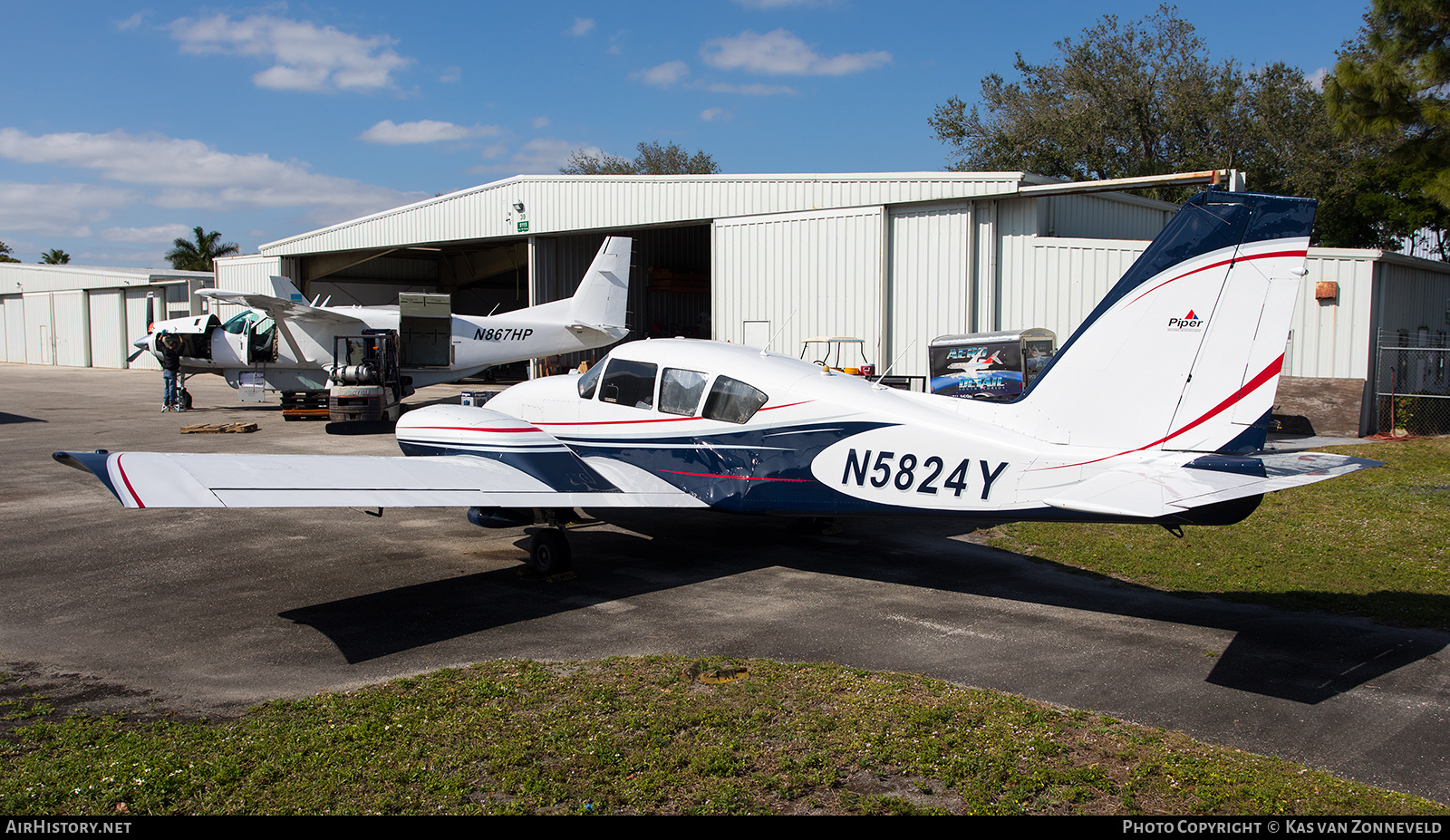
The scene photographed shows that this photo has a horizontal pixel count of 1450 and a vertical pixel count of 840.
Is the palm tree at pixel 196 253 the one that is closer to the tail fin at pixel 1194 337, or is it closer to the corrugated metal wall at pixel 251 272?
the corrugated metal wall at pixel 251 272

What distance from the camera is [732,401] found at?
8.30 m

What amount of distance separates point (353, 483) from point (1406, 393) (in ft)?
70.3

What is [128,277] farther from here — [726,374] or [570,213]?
[726,374]

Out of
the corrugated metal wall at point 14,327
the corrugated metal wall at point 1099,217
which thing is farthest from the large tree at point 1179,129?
the corrugated metal wall at point 14,327

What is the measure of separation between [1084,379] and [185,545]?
9184 mm

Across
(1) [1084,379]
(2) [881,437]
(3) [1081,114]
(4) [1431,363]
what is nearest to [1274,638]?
(1) [1084,379]

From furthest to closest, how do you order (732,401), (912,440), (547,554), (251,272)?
(251,272) → (547,554) → (732,401) → (912,440)

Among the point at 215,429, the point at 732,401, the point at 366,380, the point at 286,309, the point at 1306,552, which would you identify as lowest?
the point at 1306,552

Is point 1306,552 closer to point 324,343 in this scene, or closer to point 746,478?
point 746,478

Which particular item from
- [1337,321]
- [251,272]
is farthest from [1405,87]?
[251,272]

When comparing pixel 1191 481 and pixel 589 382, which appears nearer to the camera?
pixel 1191 481

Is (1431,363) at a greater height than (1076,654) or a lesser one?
greater

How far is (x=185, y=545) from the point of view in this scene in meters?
9.44

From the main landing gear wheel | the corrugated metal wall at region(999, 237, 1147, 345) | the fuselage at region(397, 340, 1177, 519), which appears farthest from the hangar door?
the main landing gear wheel
